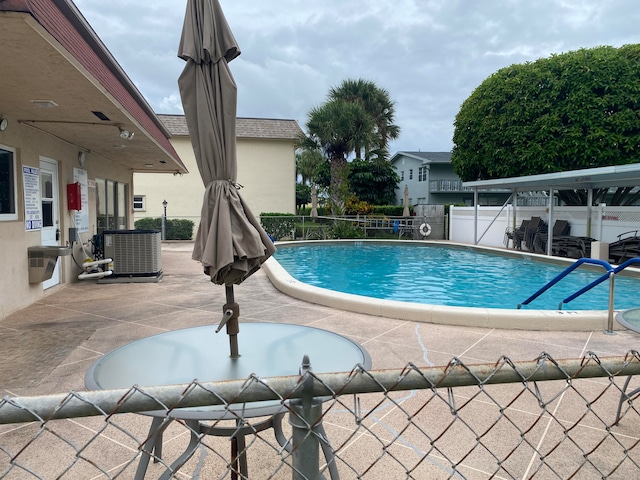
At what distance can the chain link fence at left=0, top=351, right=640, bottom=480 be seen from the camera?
1085 millimetres

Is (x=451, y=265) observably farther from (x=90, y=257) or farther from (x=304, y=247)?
(x=90, y=257)

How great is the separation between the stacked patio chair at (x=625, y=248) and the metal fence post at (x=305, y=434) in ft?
40.7

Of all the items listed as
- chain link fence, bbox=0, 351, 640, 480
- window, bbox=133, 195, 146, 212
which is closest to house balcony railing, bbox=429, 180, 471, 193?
window, bbox=133, 195, 146, 212

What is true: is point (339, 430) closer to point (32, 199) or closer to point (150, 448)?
point (150, 448)

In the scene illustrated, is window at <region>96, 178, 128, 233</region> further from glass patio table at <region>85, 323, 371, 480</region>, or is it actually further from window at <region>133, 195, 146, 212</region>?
window at <region>133, 195, 146, 212</region>

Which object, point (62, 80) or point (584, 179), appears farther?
point (584, 179)

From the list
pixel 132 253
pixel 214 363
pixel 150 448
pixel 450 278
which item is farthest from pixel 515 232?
pixel 150 448

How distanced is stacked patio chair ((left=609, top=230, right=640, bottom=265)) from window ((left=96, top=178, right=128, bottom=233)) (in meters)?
13.1

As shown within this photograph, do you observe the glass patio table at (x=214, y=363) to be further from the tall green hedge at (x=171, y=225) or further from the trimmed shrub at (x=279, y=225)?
the tall green hedge at (x=171, y=225)

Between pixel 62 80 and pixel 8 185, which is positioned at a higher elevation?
pixel 62 80

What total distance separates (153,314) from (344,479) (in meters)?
4.26

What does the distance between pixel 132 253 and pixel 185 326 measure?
412 cm

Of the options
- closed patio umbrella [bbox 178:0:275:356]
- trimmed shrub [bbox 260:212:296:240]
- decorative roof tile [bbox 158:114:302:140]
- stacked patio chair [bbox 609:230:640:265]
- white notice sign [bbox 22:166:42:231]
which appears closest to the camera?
closed patio umbrella [bbox 178:0:275:356]

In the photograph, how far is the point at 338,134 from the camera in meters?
21.8
